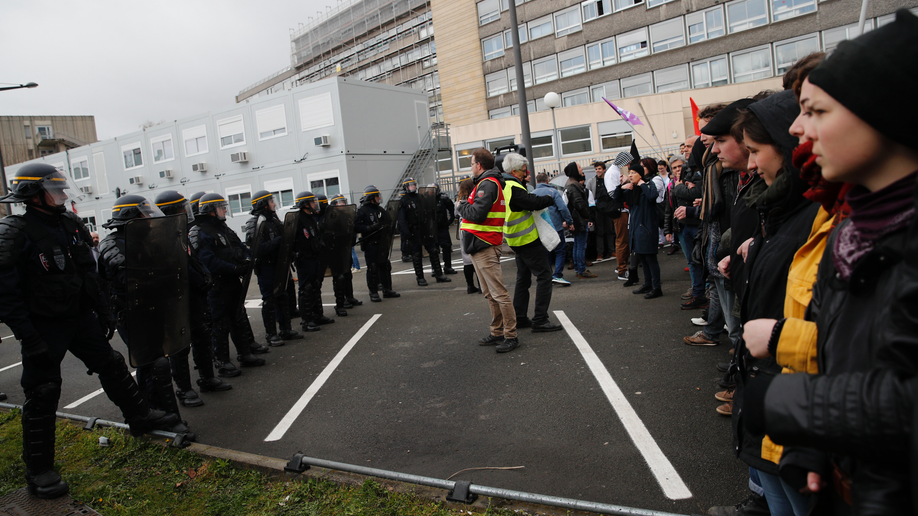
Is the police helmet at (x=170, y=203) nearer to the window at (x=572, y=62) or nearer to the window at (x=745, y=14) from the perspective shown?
the window at (x=745, y=14)

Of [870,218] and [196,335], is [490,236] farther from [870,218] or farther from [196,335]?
[870,218]

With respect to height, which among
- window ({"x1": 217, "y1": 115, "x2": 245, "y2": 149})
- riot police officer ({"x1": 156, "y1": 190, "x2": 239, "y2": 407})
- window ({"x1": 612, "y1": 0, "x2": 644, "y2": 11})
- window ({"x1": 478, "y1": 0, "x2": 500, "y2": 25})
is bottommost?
riot police officer ({"x1": 156, "y1": 190, "x2": 239, "y2": 407})

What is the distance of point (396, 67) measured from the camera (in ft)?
197

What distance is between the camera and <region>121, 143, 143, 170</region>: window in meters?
28.7

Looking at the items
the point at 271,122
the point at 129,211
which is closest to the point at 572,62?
the point at 271,122

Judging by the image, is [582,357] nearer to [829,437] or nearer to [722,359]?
[722,359]

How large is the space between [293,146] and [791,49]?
25.3 m

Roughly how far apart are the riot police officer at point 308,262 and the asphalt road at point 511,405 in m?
0.46

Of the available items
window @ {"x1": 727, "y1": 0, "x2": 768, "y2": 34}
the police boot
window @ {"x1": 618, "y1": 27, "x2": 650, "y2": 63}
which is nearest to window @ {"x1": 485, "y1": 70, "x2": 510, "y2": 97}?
window @ {"x1": 618, "y1": 27, "x2": 650, "y2": 63}

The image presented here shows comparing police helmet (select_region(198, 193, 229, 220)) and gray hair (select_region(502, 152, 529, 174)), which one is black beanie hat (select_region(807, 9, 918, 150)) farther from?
police helmet (select_region(198, 193, 229, 220))

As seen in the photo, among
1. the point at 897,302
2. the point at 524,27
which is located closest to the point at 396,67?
the point at 524,27

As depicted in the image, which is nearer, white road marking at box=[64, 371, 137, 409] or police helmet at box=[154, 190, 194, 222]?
police helmet at box=[154, 190, 194, 222]

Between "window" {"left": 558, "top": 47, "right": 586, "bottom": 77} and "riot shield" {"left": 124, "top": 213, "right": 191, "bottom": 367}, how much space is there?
3453cm

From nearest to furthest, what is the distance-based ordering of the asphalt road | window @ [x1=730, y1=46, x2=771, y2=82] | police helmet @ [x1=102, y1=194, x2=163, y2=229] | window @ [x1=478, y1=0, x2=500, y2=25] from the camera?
the asphalt road
police helmet @ [x1=102, y1=194, x2=163, y2=229]
window @ [x1=730, y1=46, x2=771, y2=82]
window @ [x1=478, y1=0, x2=500, y2=25]
